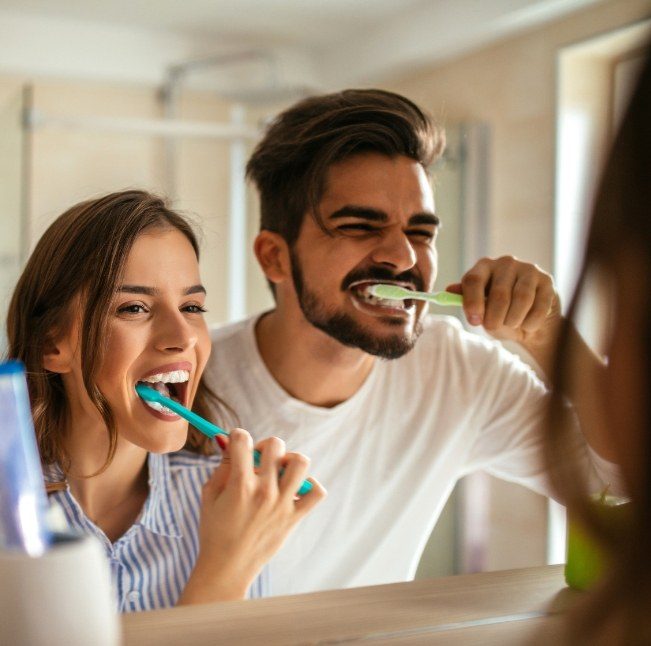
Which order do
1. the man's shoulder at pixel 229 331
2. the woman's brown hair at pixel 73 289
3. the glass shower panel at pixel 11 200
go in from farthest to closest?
the glass shower panel at pixel 11 200, the man's shoulder at pixel 229 331, the woman's brown hair at pixel 73 289

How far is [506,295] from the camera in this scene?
0.91 m

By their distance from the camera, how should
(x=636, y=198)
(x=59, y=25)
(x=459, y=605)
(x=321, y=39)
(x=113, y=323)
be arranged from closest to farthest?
(x=636, y=198)
(x=459, y=605)
(x=113, y=323)
(x=59, y=25)
(x=321, y=39)

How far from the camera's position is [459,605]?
575 millimetres

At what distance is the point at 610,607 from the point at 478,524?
1.93 meters

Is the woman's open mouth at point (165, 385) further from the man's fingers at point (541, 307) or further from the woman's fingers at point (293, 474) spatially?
the man's fingers at point (541, 307)

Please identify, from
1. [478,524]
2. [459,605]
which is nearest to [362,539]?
[459,605]

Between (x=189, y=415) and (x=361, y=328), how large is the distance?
1.12 feet

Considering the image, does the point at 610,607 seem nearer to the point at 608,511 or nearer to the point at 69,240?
the point at 608,511

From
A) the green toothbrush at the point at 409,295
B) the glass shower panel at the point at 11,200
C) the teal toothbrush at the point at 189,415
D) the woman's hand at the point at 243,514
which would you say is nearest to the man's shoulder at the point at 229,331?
the green toothbrush at the point at 409,295

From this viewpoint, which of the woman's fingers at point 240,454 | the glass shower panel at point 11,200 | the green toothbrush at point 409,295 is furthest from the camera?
the glass shower panel at point 11,200

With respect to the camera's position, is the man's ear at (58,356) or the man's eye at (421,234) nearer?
the man's ear at (58,356)

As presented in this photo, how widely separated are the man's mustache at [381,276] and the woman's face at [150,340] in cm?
25

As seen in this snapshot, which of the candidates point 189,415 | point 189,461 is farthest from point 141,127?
point 189,415

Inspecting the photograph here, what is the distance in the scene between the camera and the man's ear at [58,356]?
2.65 feet
